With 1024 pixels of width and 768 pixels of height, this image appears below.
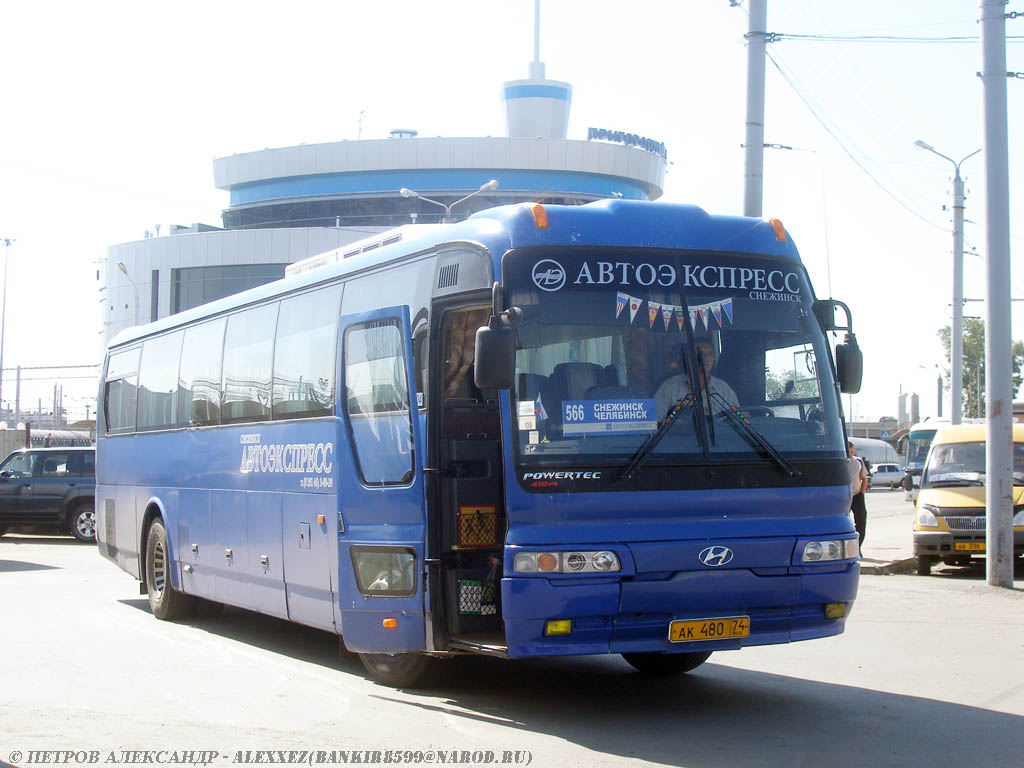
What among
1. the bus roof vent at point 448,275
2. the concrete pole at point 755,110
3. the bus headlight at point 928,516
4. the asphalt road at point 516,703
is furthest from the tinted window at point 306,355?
the bus headlight at point 928,516

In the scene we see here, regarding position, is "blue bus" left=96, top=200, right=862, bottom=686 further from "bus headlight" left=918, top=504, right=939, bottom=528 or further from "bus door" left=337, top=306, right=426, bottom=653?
"bus headlight" left=918, top=504, right=939, bottom=528

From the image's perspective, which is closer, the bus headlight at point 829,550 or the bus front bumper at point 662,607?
the bus front bumper at point 662,607

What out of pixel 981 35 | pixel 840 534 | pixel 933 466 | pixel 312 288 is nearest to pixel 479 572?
pixel 840 534

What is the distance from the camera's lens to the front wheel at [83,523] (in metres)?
24.6

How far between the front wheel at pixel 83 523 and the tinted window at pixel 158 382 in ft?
36.0

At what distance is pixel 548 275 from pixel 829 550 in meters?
2.51

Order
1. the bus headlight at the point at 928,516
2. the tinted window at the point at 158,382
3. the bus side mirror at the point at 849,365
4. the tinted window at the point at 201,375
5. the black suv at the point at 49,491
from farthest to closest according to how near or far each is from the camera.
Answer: the black suv at the point at 49,491 < the bus headlight at the point at 928,516 < the tinted window at the point at 158,382 < the tinted window at the point at 201,375 < the bus side mirror at the point at 849,365

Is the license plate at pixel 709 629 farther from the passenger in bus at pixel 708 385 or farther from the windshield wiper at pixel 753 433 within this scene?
the passenger in bus at pixel 708 385

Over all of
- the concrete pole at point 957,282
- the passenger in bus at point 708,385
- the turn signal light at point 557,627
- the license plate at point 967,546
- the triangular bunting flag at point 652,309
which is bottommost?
the license plate at point 967,546

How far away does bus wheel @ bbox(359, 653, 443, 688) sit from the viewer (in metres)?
8.73

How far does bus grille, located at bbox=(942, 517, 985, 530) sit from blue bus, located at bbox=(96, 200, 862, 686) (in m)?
9.71

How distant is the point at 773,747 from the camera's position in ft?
23.1

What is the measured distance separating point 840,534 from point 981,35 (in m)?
10.2

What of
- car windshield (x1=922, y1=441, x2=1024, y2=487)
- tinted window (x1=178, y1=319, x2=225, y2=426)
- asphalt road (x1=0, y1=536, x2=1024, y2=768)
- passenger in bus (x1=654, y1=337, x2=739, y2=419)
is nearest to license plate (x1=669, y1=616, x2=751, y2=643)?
asphalt road (x1=0, y1=536, x2=1024, y2=768)
